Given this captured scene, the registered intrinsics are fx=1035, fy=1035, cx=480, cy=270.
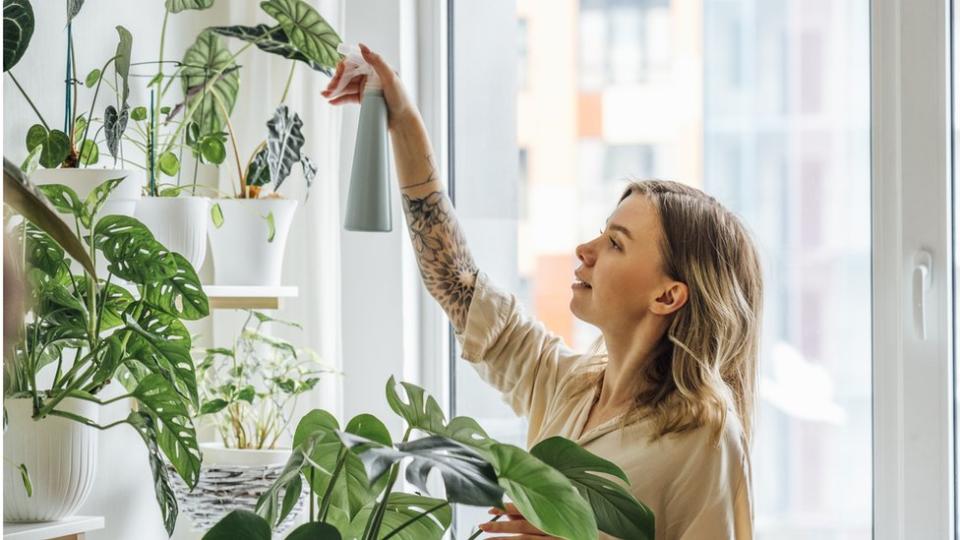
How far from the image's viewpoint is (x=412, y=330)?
2.23 m

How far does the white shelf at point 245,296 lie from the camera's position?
169 cm

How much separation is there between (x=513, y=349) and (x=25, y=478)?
80 cm

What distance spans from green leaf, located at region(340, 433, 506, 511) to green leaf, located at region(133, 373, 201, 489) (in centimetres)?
43

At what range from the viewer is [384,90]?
1.65 meters

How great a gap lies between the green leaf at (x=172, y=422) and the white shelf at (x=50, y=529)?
0.15 m

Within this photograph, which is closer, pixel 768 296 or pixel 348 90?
pixel 348 90

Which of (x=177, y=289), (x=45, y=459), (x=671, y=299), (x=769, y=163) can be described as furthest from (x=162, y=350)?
(x=769, y=163)

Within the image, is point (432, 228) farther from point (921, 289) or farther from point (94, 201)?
point (921, 289)

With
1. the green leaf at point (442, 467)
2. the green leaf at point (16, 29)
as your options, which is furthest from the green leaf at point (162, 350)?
the green leaf at point (442, 467)

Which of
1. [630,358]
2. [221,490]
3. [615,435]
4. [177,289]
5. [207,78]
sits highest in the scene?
[207,78]

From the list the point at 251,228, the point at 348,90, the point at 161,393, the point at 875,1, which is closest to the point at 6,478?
the point at 161,393

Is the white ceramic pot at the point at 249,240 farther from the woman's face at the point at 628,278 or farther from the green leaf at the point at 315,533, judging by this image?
the green leaf at the point at 315,533

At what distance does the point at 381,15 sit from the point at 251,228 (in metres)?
0.65

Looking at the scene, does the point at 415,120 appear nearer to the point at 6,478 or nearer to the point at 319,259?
the point at 319,259
